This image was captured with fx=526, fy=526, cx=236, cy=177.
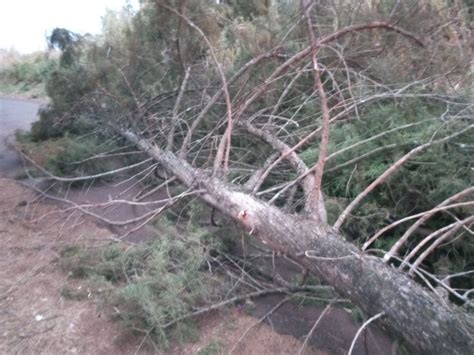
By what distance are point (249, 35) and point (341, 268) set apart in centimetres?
451

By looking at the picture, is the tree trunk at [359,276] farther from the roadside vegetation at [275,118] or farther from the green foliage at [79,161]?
the green foliage at [79,161]

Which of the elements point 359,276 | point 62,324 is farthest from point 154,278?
point 359,276

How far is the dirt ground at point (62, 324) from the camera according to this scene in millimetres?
3527

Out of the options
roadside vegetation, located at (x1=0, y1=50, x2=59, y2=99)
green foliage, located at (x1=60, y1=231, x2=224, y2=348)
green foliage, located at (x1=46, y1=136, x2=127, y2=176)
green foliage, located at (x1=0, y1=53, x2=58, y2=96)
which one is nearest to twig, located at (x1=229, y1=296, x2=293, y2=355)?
green foliage, located at (x1=60, y1=231, x2=224, y2=348)

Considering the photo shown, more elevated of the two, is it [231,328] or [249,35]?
[249,35]

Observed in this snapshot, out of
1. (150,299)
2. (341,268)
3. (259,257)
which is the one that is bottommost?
(259,257)

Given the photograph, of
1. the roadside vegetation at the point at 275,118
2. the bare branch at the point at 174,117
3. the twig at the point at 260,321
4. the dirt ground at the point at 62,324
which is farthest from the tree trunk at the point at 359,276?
the bare branch at the point at 174,117

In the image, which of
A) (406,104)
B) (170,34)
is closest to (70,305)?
(406,104)

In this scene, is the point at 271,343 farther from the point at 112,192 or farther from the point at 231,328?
the point at 112,192

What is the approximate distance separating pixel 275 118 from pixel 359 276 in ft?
9.96

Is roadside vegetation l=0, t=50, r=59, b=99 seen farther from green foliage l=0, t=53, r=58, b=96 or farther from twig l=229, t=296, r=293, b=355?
twig l=229, t=296, r=293, b=355

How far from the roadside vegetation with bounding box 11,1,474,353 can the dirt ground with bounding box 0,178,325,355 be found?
153 millimetres

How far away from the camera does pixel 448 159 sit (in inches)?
167

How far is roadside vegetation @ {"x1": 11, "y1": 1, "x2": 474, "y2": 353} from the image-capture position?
13.4 feet
